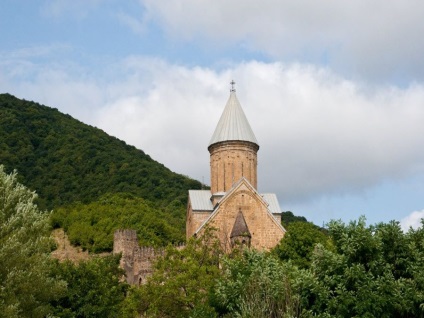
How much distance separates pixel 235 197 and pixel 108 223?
21.0m

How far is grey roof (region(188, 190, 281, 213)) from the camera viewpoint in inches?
1676

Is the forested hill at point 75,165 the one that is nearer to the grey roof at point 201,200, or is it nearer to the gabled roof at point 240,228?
the grey roof at point 201,200

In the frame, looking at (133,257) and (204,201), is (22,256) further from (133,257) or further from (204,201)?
(204,201)

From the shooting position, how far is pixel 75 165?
73250 mm

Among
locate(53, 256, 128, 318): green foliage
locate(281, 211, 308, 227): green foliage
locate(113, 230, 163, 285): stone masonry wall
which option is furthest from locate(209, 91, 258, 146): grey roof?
locate(281, 211, 308, 227): green foliage

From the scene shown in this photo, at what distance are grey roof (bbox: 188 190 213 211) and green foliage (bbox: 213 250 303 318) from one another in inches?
692

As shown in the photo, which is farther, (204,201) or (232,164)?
(204,201)

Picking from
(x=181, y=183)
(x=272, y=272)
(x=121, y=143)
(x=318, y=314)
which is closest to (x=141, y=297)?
(x=272, y=272)

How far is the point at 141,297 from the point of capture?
28.1m

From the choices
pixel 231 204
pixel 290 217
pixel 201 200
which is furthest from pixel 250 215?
pixel 290 217

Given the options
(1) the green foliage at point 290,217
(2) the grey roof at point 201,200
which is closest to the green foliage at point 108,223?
(2) the grey roof at point 201,200

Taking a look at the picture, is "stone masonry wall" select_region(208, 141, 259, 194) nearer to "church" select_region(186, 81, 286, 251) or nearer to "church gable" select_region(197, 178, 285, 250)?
"church" select_region(186, 81, 286, 251)

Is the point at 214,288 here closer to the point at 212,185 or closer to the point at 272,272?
the point at 272,272

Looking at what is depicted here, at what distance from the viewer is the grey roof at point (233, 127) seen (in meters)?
42.5
